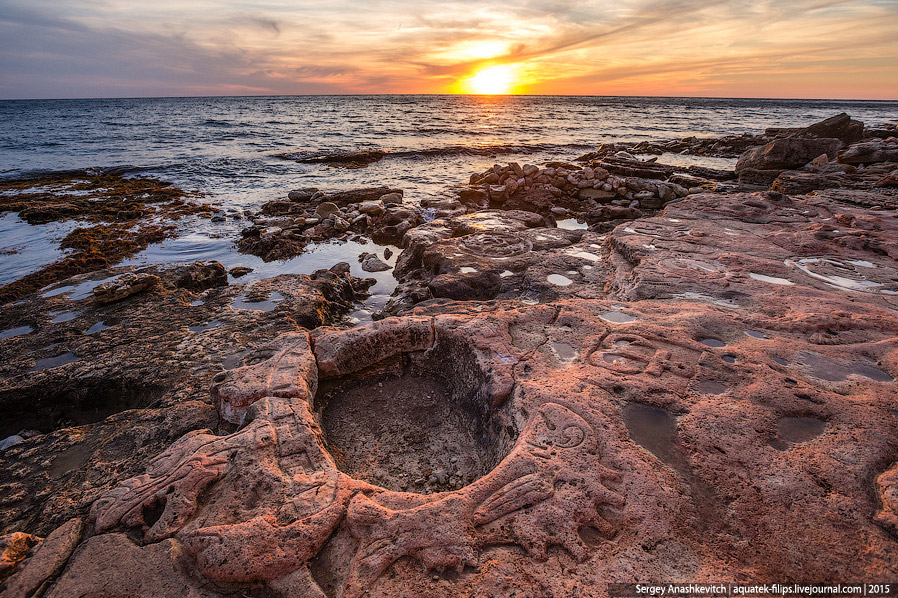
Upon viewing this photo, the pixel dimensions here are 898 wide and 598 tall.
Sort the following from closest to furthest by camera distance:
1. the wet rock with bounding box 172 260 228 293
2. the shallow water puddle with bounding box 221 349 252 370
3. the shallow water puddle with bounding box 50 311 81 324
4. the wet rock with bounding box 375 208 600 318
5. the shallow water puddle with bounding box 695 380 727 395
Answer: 1. the shallow water puddle with bounding box 695 380 727 395
2. the shallow water puddle with bounding box 221 349 252 370
3. the shallow water puddle with bounding box 50 311 81 324
4. the wet rock with bounding box 375 208 600 318
5. the wet rock with bounding box 172 260 228 293

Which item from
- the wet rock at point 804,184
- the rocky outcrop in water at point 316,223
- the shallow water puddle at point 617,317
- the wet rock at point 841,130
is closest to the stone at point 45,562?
the shallow water puddle at point 617,317

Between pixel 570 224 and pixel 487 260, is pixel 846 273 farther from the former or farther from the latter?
pixel 570 224

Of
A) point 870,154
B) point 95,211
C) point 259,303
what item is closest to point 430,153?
point 95,211

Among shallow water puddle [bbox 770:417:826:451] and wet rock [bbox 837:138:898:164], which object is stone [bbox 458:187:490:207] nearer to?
shallow water puddle [bbox 770:417:826:451]

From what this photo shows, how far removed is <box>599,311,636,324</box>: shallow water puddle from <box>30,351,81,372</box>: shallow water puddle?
18.8 feet

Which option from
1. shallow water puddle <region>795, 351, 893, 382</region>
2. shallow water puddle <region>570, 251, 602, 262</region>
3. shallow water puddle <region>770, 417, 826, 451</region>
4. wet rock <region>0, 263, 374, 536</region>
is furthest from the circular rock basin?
shallow water puddle <region>570, 251, 602, 262</region>

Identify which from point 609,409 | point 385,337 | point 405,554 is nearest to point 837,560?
point 609,409

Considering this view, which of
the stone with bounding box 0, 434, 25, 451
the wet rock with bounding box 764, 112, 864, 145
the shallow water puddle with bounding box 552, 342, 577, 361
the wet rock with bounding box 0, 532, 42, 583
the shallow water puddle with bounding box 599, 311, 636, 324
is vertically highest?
the wet rock with bounding box 764, 112, 864, 145

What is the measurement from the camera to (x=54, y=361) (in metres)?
4.31

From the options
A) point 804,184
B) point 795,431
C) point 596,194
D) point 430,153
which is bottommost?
point 795,431

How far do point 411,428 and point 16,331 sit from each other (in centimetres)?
530

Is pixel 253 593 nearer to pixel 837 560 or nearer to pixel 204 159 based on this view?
pixel 837 560

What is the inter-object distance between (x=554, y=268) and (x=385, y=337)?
128 inches

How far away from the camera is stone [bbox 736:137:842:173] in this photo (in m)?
12.6
